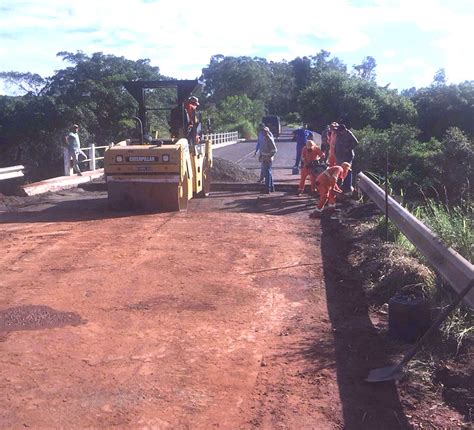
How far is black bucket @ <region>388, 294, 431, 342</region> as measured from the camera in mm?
5234

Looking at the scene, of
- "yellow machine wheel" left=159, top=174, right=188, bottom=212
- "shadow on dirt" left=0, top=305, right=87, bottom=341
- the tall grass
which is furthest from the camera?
"yellow machine wheel" left=159, top=174, right=188, bottom=212

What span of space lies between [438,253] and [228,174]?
49.6 ft

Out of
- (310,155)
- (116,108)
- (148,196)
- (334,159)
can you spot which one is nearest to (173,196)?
(148,196)

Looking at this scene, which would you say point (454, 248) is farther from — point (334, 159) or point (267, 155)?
point (267, 155)

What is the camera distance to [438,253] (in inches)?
233

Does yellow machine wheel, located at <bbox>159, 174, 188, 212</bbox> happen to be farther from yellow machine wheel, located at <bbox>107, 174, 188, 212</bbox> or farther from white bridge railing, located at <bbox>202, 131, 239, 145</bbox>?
white bridge railing, located at <bbox>202, 131, 239, 145</bbox>

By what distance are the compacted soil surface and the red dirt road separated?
0.02 meters

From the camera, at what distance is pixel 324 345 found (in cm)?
538

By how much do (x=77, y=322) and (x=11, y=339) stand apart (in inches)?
25.9

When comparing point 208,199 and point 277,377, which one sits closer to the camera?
point 277,377

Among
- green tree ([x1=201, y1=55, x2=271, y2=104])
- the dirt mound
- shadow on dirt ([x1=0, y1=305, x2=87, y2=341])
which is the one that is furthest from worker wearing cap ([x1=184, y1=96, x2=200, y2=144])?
green tree ([x1=201, y1=55, x2=271, y2=104])

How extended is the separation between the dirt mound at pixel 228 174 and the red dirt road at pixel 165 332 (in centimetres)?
1010

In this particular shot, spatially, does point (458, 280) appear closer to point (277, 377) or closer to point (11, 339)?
point (277, 377)

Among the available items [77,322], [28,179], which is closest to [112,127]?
[28,179]
